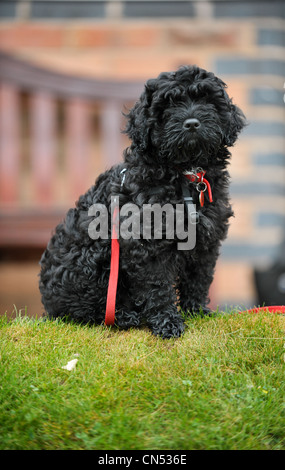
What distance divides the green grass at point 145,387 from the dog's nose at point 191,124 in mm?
1112

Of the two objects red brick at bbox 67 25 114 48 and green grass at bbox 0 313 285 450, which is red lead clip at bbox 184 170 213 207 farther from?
red brick at bbox 67 25 114 48

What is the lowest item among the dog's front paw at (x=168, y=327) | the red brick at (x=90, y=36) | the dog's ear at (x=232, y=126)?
the dog's front paw at (x=168, y=327)

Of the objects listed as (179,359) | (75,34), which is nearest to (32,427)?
(179,359)

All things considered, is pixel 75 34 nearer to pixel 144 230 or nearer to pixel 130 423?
pixel 144 230

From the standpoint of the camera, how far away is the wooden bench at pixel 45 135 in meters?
5.06

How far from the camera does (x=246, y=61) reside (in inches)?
234

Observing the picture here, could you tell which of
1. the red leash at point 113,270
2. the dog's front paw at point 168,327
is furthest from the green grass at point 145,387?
the red leash at point 113,270

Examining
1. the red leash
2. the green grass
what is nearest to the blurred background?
the red leash

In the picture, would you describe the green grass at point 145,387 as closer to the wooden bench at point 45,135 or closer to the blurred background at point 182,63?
the wooden bench at point 45,135

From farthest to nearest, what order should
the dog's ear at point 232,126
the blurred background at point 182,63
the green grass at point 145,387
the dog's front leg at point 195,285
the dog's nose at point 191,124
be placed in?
the blurred background at point 182,63 < the dog's front leg at point 195,285 < the dog's ear at point 232,126 < the dog's nose at point 191,124 < the green grass at point 145,387

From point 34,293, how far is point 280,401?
4.34 metres

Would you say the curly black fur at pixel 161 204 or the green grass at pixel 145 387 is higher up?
the curly black fur at pixel 161 204

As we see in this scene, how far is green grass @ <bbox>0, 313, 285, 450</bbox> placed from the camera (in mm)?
1944
